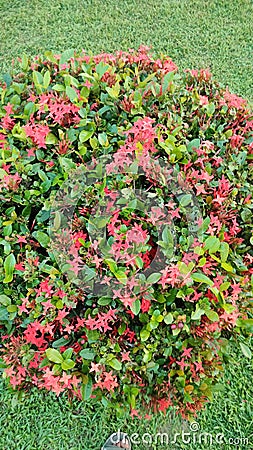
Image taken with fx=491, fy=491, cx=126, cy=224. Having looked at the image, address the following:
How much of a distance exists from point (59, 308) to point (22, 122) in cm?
75

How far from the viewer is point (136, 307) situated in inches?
59.3

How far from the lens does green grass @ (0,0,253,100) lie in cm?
395

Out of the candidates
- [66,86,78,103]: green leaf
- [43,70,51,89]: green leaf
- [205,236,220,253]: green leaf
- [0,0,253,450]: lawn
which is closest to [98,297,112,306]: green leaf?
[205,236,220,253]: green leaf

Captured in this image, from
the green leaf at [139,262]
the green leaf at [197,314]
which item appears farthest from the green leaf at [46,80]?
the green leaf at [197,314]

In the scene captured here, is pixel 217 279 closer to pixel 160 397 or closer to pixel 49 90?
pixel 160 397

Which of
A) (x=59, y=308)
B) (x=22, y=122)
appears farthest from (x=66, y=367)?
(x=22, y=122)

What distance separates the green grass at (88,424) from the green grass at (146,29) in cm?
239

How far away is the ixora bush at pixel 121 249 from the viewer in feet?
5.06

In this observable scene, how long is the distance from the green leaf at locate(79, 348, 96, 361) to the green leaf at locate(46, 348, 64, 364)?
2.6 inches

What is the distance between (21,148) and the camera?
175 centimetres

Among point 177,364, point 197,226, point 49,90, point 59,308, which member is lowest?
point 177,364

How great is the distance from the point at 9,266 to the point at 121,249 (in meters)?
0.36

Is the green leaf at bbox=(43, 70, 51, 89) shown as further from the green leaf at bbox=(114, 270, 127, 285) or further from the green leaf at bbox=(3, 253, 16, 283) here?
the green leaf at bbox=(114, 270, 127, 285)

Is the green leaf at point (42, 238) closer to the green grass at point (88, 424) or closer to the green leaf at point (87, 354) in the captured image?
the green leaf at point (87, 354)
